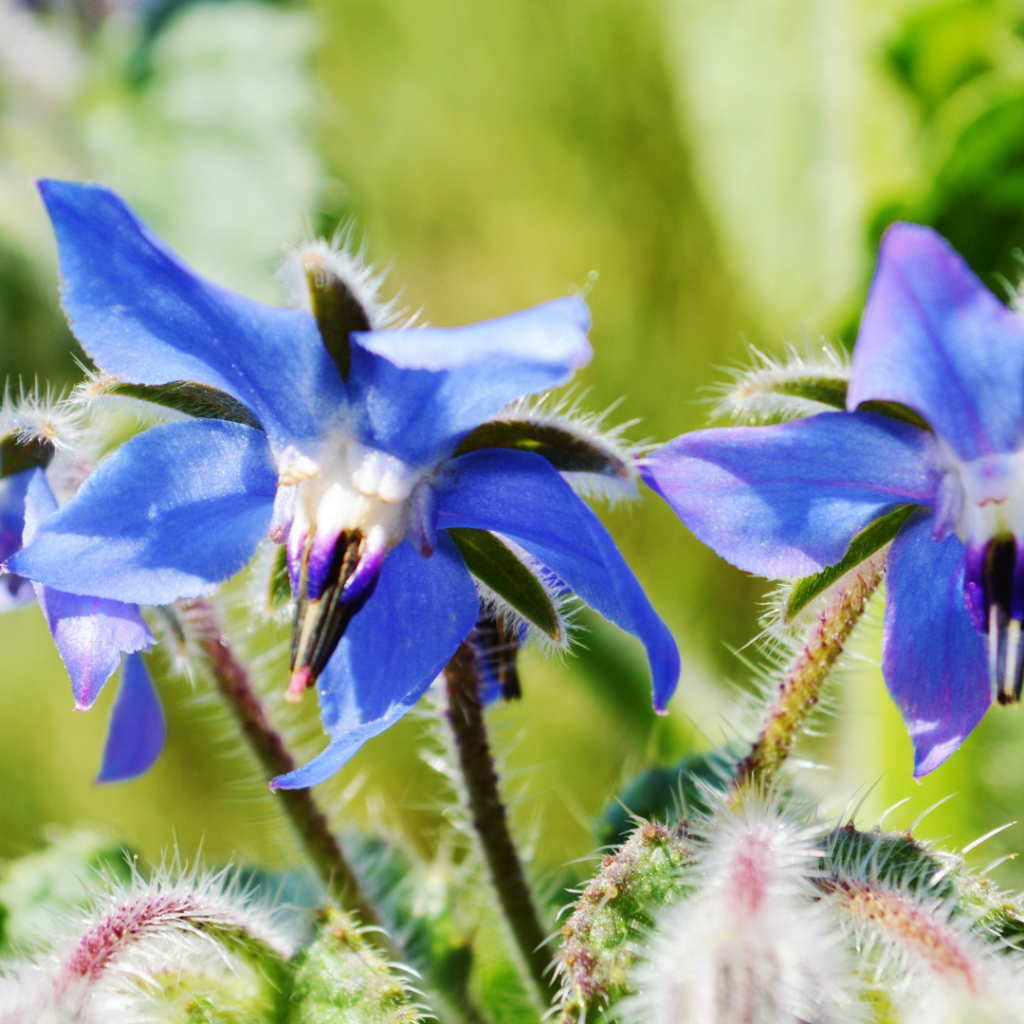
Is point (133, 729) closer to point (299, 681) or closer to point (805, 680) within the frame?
point (299, 681)

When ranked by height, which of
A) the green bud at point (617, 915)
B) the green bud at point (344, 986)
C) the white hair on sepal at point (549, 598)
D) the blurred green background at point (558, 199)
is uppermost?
the blurred green background at point (558, 199)

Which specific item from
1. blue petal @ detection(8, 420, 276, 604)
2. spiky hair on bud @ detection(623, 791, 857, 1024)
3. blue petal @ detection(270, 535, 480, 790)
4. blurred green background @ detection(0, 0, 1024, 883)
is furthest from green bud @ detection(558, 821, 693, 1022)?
blurred green background @ detection(0, 0, 1024, 883)

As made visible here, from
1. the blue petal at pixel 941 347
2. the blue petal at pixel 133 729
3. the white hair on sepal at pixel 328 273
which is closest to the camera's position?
the blue petal at pixel 941 347

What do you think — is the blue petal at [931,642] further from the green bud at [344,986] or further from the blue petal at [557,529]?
the green bud at [344,986]

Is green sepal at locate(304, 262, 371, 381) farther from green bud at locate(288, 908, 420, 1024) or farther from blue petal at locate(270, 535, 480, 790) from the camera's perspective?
green bud at locate(288, 908, 420, 1024)

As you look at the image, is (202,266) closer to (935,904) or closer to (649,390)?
(649,390)

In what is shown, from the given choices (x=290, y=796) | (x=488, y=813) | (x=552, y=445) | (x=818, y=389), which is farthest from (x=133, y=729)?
(x=818, y=389)

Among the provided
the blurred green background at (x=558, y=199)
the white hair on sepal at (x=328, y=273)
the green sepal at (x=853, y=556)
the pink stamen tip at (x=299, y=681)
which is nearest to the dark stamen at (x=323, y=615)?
the pink stamen tip at (x=299, y=681)
